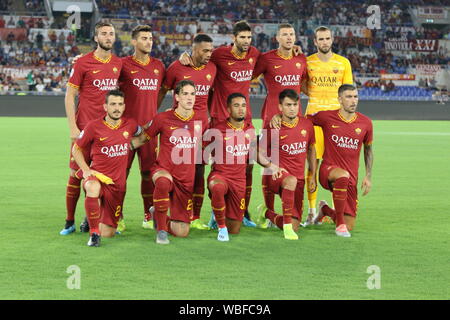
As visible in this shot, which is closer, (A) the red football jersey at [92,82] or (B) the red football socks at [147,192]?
(A) the red football jersey at [92,82]

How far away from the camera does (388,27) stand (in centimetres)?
4141

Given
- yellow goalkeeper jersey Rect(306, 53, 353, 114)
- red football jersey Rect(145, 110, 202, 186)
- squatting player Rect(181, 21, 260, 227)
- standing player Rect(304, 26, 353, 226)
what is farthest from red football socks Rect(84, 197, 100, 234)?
yellow goalkeeper jersey Rect(306, 53, 353, 114)

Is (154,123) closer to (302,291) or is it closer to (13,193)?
(302,291)

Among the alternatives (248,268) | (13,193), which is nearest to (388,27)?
(13,193)

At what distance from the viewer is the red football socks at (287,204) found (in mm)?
6984

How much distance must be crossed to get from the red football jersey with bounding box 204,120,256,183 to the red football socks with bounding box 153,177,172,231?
643 millimetres

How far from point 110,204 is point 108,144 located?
0.56 meters

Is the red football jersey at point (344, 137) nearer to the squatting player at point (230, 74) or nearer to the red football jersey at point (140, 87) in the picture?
the squatting player at point (230, 74)

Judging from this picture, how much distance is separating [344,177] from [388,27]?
35928 millimetres

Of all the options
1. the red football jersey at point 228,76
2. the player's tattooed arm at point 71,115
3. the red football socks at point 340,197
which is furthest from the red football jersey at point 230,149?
the player's tattooed arm at point 71,115

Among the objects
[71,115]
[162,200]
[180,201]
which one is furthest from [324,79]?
[71,115]

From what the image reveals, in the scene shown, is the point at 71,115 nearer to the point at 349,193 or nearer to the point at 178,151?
the point at 178,151

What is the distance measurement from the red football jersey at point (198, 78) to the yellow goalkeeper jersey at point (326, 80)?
1159mm

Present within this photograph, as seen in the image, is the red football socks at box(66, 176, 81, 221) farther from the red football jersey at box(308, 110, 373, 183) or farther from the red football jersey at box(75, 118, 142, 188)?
the red football jersey at box(308, 110, 373, 183)
